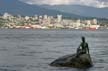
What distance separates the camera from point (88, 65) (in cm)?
4541

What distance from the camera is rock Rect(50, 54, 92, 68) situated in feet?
144

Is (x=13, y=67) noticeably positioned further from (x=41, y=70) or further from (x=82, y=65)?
(x=82, y=65)

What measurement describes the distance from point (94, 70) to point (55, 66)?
4.04 meters

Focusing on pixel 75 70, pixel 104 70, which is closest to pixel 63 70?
pixel 75 70

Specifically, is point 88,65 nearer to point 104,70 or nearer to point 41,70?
point 104,70

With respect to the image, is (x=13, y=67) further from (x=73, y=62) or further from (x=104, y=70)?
(x=104, y=70)

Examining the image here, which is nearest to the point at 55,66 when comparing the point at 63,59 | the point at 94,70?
the point at 63,59

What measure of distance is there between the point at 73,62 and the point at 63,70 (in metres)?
2.24

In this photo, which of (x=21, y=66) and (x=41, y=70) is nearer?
(x=41, y=70)

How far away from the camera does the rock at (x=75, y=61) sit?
43938 millimetres

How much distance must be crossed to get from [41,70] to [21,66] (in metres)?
4.03

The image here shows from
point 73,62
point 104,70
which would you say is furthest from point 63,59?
point 104,70

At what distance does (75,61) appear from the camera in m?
44.5

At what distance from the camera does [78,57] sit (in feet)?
144
